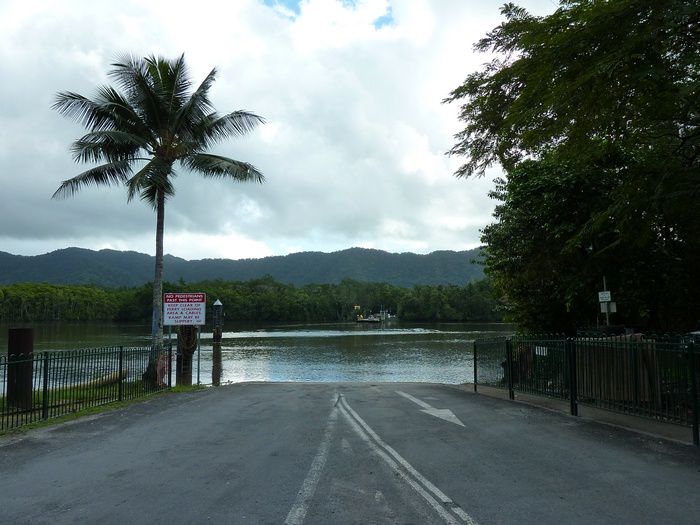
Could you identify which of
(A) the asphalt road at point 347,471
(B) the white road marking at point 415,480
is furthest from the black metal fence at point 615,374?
(B) the white road marking at point 415,480

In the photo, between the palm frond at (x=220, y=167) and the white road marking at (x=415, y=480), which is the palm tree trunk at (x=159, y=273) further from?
the white road marking at (x=415, y=480)

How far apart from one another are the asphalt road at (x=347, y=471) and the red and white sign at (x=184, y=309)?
914 centimetres

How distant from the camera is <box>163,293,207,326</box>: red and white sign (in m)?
19.5

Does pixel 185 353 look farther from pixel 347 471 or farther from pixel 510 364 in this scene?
pixel 347 471

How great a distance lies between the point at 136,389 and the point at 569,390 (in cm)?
1148

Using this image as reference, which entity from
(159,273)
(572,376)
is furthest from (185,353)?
(572,376)

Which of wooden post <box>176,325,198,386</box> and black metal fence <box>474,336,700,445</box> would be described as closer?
black metal fence <box>474,336,700,445</box>

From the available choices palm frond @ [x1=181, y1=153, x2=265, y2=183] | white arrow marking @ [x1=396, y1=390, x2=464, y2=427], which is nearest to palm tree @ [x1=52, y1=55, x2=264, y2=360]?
palm frond @ [x1=181, y1=153, x2=265, y2=183]

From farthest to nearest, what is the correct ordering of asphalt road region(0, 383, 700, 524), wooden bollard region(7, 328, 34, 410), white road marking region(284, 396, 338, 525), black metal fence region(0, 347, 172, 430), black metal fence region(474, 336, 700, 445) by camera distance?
wooden bollard region(7, 328, 34, 410)
black metal fence region(0, 347, 172, 430)
black metal fence region(474, 336, 700, 445)
asphalt road region(0, 383, 700, 524)
white road marking region(284, 396, 338, 525)

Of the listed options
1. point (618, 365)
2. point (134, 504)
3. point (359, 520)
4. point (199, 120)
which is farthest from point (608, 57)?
point (199, 120)

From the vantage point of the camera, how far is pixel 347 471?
626 cm

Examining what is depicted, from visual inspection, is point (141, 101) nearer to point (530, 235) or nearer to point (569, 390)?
point (530, 235)

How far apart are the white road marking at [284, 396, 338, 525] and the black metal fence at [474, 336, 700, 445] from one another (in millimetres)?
4977

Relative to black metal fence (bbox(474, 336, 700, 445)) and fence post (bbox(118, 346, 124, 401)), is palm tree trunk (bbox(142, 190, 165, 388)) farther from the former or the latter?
black metal fence (bbox(474, 336, 700, 445))
